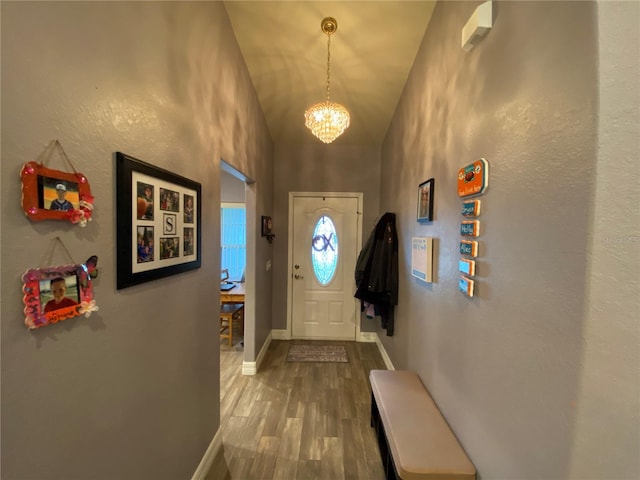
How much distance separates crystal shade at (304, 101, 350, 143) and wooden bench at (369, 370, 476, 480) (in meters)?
1.90

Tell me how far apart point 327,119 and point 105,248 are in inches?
66.2

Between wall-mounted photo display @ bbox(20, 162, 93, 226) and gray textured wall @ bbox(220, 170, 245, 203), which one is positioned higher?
gray textured wall @ bbox(220, 170, 245, 203)

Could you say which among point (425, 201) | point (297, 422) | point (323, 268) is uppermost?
point (425, 201)

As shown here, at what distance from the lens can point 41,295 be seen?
0.70 metres

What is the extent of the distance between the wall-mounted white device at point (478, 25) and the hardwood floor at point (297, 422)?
2.53m

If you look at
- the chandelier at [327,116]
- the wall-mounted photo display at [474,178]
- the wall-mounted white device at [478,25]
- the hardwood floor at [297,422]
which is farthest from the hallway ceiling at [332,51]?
the hardwood floor at [297,422]

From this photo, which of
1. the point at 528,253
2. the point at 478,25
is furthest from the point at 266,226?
the point at 528,253

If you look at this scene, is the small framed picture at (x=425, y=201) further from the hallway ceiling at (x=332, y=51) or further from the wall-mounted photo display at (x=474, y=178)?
the hallway ceiling at (x=332, y=51)

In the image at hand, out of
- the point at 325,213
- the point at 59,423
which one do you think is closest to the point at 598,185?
the point at 59,423

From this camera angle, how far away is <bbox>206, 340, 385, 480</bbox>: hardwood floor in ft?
5.78

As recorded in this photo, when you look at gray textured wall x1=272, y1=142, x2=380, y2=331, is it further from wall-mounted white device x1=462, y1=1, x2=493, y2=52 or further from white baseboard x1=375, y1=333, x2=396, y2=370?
wall-mounted white device x1=462, y1=1, x2=493, y2=52

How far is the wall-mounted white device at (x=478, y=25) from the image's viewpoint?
1.15 m

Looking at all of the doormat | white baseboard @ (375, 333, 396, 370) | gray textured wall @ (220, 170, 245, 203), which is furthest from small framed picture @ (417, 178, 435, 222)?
gray textured wall @ (220, 170, 245, 203)

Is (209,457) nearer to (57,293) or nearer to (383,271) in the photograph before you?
(57,293)
